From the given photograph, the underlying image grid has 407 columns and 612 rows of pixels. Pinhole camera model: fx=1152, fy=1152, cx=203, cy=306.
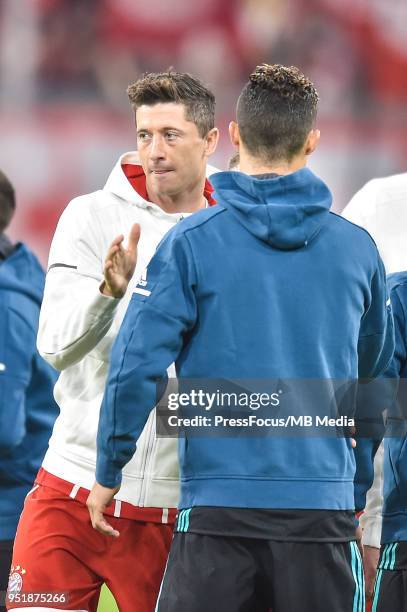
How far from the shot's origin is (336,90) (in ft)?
32.7

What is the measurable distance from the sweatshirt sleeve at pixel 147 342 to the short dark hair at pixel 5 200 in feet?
5.89

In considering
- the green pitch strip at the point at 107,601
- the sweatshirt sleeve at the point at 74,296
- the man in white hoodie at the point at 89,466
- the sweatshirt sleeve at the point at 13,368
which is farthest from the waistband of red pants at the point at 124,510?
the green pitch strip at the point at 107,601

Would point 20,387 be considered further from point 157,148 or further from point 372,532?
point 372,532

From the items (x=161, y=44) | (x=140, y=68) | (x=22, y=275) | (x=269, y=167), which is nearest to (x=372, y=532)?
(x=269, y=167)

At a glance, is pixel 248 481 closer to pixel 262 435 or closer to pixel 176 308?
pixel 262 435

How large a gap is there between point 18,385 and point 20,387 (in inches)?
0.5

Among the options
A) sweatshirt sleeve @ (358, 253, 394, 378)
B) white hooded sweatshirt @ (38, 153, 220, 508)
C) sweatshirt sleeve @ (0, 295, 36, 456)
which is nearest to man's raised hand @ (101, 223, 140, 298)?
white hooded sweatshirt @ (38, 153, 220, 508)

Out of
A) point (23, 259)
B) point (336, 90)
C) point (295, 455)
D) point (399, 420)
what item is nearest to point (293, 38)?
point (336, 90)

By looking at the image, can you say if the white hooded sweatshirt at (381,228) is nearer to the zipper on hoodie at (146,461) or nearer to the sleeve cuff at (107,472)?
the zipper on hoodie at (146,461)

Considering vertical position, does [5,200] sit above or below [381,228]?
above

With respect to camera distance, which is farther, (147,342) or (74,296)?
(74,296)

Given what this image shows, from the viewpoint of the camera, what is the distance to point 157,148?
10.9 feet

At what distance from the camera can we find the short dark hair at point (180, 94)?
342 centimetres

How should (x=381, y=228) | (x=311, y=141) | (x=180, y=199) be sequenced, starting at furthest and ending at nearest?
1. (x=381, y=228)
2. (x=180, y=199)
3. (x=311, y=141)
